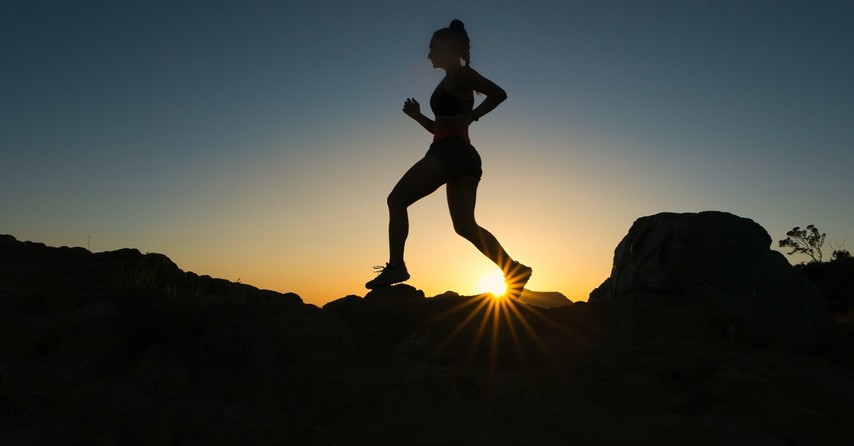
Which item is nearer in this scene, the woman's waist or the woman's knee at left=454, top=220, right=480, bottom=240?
the woman's waist

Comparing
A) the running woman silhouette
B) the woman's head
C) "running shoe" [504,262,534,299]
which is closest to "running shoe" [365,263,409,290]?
the running woman silhouette

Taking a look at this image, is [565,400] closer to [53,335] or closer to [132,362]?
[132,362]

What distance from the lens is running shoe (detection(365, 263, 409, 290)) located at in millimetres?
4738

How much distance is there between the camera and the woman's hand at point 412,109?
5.13 meters

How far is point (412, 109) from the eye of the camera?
5.14 metres

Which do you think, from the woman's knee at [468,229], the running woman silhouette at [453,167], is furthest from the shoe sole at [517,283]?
the woman's knee at [468,229]

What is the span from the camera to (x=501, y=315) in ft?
13.7

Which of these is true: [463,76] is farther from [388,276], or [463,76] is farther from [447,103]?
[388,276]

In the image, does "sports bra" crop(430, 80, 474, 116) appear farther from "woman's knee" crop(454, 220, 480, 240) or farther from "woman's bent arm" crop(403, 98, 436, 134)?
"woman's knee" crop(454, 220, 480, 240)

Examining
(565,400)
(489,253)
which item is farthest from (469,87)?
(565,400)

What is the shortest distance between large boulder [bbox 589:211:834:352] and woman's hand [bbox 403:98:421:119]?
96.7 inches

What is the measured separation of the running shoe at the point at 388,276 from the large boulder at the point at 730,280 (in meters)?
1.95

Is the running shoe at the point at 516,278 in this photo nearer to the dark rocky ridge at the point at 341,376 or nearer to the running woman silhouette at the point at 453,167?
the running woman silhouette at the point at 453,167

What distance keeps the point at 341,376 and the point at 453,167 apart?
81.7 inches
